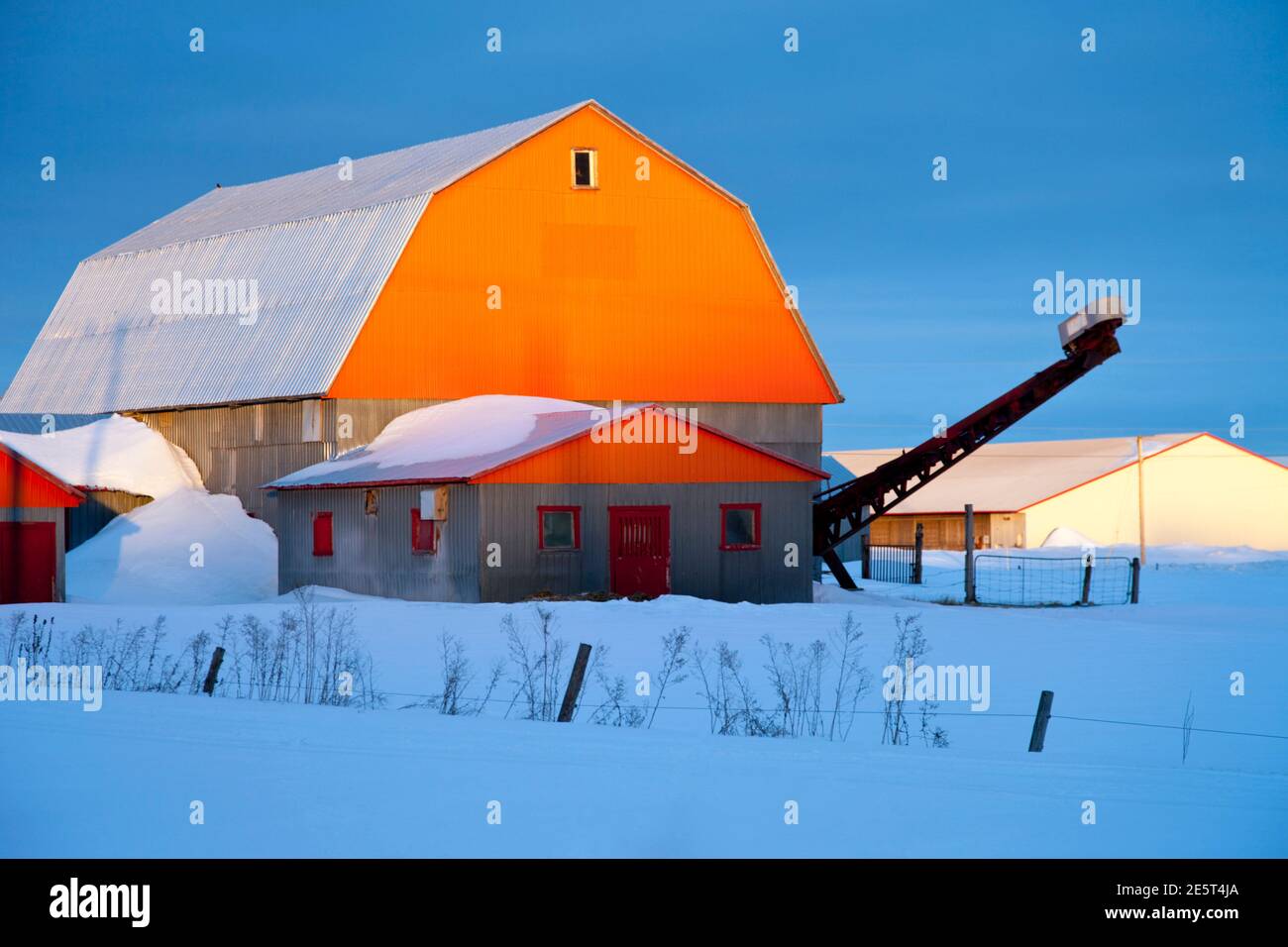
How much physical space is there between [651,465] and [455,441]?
14.0ft

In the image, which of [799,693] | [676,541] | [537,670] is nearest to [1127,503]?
[676,541]

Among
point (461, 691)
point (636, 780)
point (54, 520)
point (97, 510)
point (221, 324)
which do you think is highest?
point (221, 324)

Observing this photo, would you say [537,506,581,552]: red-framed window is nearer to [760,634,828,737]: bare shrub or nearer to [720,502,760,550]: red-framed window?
[720,502,760,550]: red-framed window

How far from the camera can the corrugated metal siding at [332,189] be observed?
130ft

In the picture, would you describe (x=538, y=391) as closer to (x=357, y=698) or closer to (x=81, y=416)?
(x=81, y=416)

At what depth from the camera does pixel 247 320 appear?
41562mm

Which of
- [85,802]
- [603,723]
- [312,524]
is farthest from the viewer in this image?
[312,524]

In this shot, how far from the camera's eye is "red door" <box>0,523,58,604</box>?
1194 inches

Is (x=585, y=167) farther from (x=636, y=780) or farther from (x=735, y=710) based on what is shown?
(x=636, y=780)

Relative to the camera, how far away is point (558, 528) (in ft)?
101

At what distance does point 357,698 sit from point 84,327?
34.5 metres

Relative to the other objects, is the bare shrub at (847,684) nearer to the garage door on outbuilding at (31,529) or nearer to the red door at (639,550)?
the red door at (639,550)

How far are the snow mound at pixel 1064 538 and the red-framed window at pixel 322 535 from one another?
36544 mm

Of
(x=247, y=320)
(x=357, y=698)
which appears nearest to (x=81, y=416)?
(x=247, y=320)
